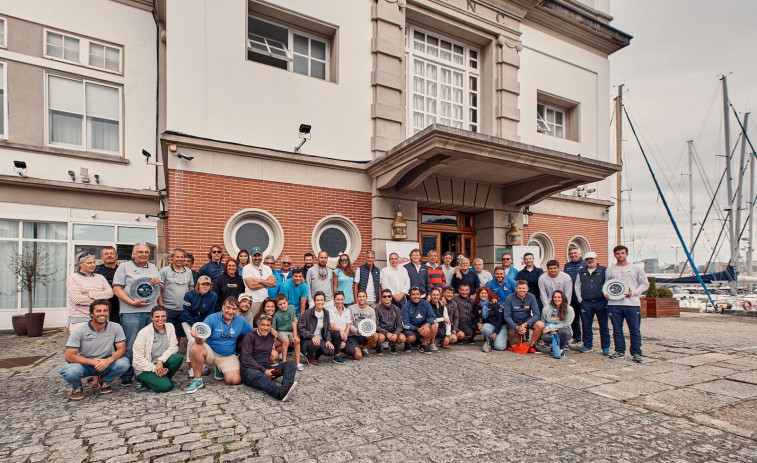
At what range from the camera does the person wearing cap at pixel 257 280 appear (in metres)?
6.93

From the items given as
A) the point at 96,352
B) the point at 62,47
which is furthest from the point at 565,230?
the point at 62,47

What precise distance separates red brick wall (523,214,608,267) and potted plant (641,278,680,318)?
71.1 inches

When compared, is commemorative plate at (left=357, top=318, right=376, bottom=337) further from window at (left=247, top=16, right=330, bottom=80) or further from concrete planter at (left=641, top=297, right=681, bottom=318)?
concrete planter at (left=641, top=297, right=681, bottom=318)

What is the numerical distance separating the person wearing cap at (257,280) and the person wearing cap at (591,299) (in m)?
5.65

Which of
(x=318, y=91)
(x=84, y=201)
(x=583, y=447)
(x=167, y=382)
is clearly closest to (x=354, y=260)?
(x=318, y=91)

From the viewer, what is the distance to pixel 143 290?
18.7 ft

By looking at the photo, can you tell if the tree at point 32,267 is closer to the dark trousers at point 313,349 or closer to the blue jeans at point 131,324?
the blue jeans at point 131,324

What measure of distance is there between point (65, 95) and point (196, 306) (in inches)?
371

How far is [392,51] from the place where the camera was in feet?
34.5

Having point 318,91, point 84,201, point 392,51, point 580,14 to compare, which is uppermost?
point 580,14

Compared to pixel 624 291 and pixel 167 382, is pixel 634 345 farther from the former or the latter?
pixel 167 382

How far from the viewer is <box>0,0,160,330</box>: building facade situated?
10750 mm

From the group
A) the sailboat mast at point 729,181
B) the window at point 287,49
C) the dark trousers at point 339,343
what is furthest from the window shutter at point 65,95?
the sailboat mast at point 729,181

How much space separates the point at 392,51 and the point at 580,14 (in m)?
7.69
